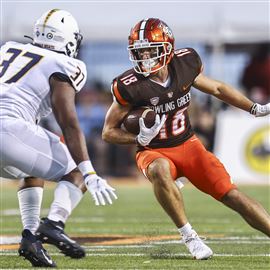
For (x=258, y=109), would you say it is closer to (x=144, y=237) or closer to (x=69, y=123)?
(x=144, y=237)

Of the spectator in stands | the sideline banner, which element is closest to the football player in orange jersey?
the sideline banner

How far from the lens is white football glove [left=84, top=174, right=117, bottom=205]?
4.38 metres

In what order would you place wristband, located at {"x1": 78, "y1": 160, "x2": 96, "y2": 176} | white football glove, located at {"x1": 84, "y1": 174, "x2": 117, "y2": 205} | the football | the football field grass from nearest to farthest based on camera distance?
white football glove, located at {"x1": 84, "y1": 174, "x2": 117, "y2": 205}
wristband, located at {"x1": 78, "y1": 160, "x2": 96, "y2": 176}
the football field grass
the football

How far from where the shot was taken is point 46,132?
473 cm

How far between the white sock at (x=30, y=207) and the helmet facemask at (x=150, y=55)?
99 centimetres

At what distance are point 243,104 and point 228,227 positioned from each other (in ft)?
6.16

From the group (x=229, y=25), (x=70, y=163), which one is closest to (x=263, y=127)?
(x=229, y=25)

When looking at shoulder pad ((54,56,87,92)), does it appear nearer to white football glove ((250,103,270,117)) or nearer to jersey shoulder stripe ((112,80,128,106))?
jersey shoulder stripe ((112,80,128,106))

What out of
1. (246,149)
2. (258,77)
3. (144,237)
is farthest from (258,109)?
(258,77)

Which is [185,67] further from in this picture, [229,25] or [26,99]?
[229,25]

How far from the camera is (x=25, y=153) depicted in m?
4.54

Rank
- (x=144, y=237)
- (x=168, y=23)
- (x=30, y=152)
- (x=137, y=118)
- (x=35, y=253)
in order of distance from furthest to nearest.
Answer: (x=168, y=23)
(x=144, y=237)
(x=137, y=118)
(x=35, y=253)
(x=30, y=152)

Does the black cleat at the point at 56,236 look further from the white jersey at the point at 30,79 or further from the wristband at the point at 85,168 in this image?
the white jersey at the point at 30,79

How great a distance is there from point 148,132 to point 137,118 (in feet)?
0.62
